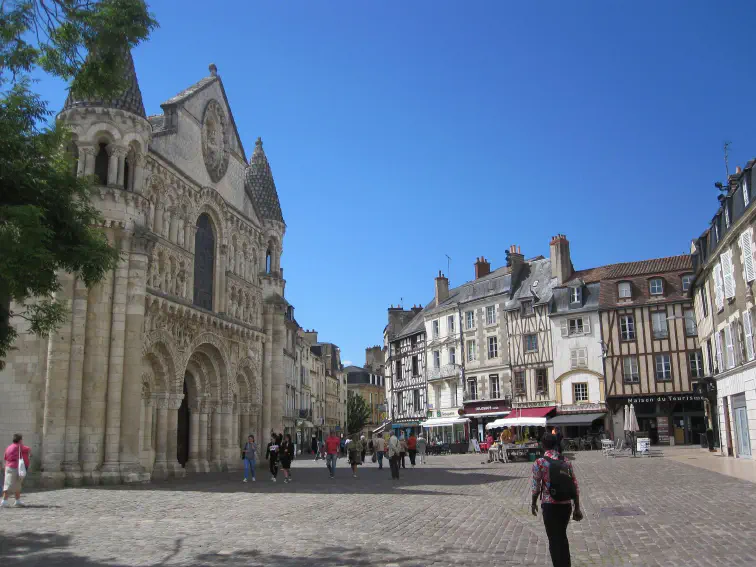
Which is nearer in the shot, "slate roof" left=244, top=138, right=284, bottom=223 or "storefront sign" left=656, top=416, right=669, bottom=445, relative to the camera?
"slate roof" left=244, top=138, right=284, bottom=223

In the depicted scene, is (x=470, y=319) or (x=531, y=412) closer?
(x=531, y=412)

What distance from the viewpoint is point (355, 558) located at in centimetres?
712

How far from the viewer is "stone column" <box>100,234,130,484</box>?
16.5 metres

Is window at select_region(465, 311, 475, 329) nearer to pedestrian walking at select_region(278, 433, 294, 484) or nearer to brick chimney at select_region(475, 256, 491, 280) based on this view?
brick chimney at select_region(475, 256, 491, 280)

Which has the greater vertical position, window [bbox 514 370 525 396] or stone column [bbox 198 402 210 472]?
window [bbox 514 370 525 396]

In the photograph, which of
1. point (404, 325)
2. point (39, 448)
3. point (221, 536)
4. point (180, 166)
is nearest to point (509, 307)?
point (404, 325)

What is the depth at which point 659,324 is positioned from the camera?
35.3 meters

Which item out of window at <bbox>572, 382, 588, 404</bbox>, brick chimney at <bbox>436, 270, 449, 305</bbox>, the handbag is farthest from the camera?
brick chimney at <bbox>436, 270, 449, 305</bbox>

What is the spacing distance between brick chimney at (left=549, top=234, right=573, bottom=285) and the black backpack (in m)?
34.2

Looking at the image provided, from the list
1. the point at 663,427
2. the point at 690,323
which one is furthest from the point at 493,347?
the point at 690,323

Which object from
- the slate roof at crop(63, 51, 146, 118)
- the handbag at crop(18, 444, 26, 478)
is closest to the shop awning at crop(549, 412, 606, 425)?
the slate roof at crop(63, 51, 146, 118)

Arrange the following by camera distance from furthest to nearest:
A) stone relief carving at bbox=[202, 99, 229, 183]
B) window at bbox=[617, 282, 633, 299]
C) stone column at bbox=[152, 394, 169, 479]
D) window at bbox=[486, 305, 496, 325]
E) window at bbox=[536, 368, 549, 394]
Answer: window at bbox=[486, 305, 496, 325] → window at bbox=[536, 368, 549, 394] → window at bbox=[617, 282, 633, 299] → stone relief carving at bbox=[202, 99, 229, 183] → stone column at bbox=[152, 394, 169, 479]

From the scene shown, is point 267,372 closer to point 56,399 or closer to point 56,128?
point 56,399

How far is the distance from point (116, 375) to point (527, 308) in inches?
1058
